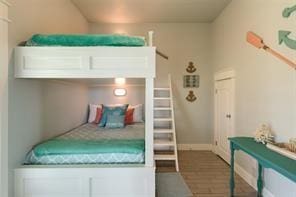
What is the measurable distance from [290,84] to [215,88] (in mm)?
2985

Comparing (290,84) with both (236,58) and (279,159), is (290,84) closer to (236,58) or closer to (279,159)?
(279,159)

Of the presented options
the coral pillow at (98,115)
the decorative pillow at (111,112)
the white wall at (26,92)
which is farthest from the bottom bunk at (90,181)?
the coral pillow at (98,115)

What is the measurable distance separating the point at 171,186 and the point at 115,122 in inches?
67.9

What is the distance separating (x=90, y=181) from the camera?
2.80 metres

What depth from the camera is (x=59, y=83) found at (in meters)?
4.16

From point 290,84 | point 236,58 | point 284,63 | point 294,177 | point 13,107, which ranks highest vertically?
point 236,58

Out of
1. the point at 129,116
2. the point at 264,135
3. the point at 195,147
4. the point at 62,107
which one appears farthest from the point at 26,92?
the point at 195,147

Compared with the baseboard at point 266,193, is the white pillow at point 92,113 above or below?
above

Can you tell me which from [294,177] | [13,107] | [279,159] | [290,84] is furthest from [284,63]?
[13,107]

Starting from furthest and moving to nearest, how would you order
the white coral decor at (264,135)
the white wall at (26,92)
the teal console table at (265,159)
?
the white coral decor at (264,135)
the white wall at (26,92)
the teal console table at (265,159)

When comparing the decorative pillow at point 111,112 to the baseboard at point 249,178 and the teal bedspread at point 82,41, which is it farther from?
the teal bedspread at point 82,41

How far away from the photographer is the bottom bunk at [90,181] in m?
2.77

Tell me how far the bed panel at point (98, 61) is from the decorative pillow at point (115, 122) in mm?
2241

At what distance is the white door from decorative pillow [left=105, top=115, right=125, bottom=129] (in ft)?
6.28
